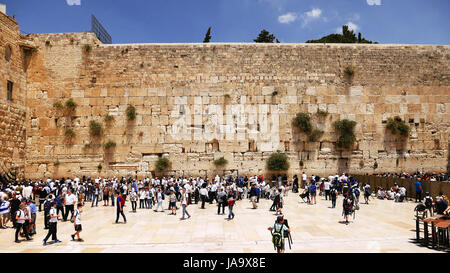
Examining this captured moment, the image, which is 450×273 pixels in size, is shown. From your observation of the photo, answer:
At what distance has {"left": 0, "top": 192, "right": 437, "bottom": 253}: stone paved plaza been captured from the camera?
24.6 feet

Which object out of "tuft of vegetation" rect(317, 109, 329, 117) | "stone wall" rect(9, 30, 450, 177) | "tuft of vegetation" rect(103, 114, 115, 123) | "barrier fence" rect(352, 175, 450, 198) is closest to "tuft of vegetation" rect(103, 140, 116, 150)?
"stone wall" rect(9, 30, 450, 177)

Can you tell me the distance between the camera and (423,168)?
1902cm

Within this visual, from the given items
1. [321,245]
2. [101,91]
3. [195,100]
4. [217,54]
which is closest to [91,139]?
[101,91]

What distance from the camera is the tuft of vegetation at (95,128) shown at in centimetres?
1820

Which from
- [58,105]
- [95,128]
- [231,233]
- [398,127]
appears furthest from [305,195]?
[58,105]

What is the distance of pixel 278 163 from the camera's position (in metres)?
18.2

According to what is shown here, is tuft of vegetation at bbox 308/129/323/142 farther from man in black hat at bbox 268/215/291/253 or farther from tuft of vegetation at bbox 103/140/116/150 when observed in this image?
man in black hat at bbox 268/215/291/253

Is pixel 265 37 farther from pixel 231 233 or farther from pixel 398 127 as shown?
pixel 231 233

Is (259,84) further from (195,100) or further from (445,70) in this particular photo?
(445,70)

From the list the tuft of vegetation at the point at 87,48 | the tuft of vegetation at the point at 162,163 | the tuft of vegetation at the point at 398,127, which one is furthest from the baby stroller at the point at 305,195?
the tuft of vegetation at the point at 87,48

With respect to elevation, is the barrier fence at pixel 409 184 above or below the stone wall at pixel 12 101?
below

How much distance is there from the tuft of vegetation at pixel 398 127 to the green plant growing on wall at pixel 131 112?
47.6 ft

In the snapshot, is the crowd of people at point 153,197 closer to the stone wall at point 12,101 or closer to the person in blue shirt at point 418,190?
the person in blue shirt at point 418,190

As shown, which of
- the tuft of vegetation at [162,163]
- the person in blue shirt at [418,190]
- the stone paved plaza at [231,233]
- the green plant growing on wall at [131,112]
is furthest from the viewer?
the green plant growing on wall at [131,112]
